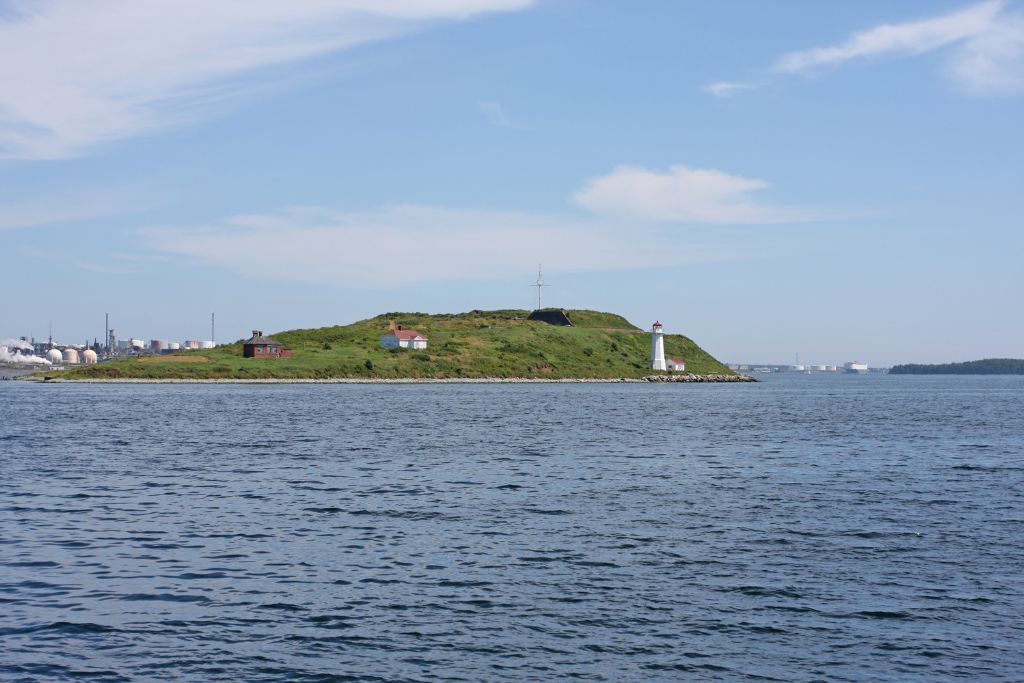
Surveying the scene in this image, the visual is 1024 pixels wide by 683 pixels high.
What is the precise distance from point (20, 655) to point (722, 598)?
16.7m

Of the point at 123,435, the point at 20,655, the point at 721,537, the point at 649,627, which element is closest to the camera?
the point at 20,655

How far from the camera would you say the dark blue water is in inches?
779

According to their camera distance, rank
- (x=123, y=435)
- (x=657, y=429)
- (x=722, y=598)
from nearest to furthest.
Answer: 1. (x=722, y=598)
2. (x=123, y=435)
3. (x=657, y=429)

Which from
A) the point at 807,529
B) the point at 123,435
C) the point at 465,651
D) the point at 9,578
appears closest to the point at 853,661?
the point at 465,651

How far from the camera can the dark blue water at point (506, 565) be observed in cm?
1980

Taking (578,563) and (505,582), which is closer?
(505,582)

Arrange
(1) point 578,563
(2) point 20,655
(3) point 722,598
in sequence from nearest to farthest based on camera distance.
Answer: (2) point 20,655
(3) point 722,598
(1) point 578,563

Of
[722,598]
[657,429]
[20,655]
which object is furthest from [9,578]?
[657,429]

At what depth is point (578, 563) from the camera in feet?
94.1

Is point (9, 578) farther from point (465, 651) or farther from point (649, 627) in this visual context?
point (649, 627)

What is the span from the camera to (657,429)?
88312 millimetres

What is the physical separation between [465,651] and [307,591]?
655 centimetres

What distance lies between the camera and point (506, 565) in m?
28.3

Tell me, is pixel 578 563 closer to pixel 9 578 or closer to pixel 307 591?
pixel 307 591
